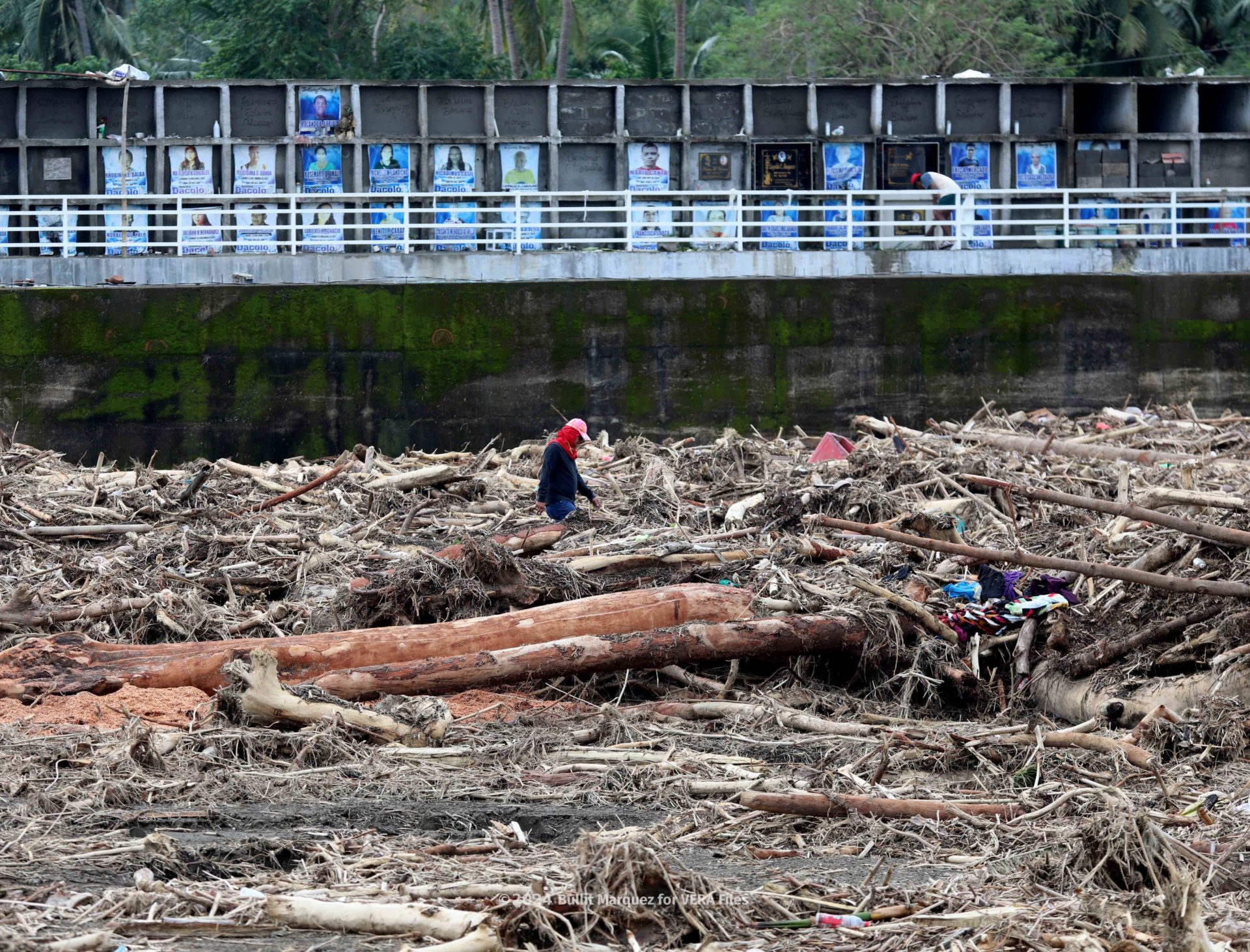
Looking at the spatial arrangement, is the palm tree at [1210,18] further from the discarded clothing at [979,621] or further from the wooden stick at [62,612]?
the wooden stick at [62,612]

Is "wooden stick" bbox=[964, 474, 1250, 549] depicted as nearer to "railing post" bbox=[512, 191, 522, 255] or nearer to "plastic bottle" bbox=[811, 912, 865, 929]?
"plastic bottle" bbox=[811, 912, 865, 929]

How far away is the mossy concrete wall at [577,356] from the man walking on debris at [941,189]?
11.0 feet

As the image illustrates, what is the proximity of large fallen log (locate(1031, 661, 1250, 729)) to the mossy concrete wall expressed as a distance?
12962mm

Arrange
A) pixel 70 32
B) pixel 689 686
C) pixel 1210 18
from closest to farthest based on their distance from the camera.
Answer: pixel 689 686 < pixel 1210 18 < pixel 70 32

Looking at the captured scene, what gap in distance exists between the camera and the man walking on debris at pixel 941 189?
1008 inches

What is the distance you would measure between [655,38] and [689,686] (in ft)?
114

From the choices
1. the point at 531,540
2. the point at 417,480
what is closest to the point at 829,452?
the point at 417,480

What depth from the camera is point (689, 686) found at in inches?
343

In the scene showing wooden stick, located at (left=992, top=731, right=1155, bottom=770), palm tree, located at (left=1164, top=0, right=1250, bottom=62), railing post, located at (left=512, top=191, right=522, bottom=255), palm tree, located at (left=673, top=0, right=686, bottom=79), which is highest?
palm tree, located at (left=1164, top=0, right=1250, bottom=62)

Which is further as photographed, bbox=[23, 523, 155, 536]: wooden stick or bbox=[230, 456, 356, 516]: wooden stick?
bbox=[230, 456, 356, 516]: wooden stick

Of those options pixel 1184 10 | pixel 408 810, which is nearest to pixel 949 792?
pixel 408 810

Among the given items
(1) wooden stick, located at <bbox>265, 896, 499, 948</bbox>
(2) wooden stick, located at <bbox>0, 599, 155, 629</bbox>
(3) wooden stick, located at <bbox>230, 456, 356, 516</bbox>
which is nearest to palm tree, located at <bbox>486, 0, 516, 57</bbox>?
(3) wooden stick, located at <bbox>230, 456, 356, 516</bbox>

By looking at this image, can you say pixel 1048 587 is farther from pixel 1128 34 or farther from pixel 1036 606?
pixel 1128 34

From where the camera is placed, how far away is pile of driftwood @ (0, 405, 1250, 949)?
4.93m
